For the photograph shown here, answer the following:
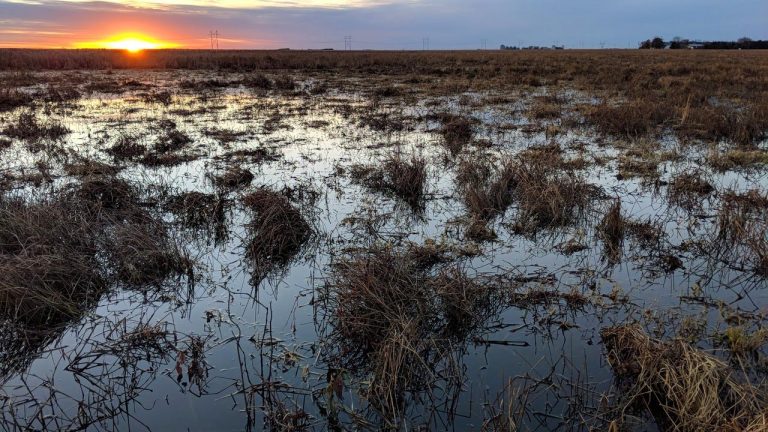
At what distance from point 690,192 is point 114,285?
910 cm

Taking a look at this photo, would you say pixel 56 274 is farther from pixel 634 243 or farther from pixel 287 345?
pixel 634 243

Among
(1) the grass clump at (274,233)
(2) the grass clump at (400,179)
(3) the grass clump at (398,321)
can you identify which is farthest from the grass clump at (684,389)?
(2) the grass clump at (400,179)

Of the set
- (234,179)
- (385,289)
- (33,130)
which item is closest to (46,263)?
(385,289)

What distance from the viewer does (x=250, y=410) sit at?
416 cm

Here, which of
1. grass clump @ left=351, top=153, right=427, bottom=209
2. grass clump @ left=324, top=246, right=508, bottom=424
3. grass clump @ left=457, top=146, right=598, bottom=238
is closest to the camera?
grass clump @ left=324, top=246, right=508, bottom=424

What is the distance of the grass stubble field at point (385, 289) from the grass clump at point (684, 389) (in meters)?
0.02

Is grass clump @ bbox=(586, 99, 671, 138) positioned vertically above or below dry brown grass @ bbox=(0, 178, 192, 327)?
above

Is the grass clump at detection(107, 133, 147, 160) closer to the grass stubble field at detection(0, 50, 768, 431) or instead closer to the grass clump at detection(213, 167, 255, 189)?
the grass stubble field at detection(0, 50, 768, 431)

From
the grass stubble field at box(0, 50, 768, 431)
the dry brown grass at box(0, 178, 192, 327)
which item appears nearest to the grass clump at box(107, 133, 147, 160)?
the grass stubble field at box(0, 50, 768, 431)

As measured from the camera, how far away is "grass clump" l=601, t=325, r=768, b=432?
3.57m

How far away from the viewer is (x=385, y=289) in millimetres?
5113

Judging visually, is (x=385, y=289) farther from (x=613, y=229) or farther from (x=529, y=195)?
(x=529, y=195)

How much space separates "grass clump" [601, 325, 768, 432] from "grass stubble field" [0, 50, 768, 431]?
22 mm

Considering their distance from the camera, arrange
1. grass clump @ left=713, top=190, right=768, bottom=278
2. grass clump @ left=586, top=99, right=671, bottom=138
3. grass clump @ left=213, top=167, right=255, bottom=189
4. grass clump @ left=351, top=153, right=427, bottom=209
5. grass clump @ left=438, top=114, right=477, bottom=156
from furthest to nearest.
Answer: grass clump @ left=586, top=99, right=671, bottom=138 → grass clump @ left=438, top=114, right=477, bottom=156 → grass clump @ left=213, top=167, right=255, bottom=189 → grass clump @ left=351, top=153, right=427, bottom=209 → grass clump @ left=713, top=190, right=768, bottom=278
